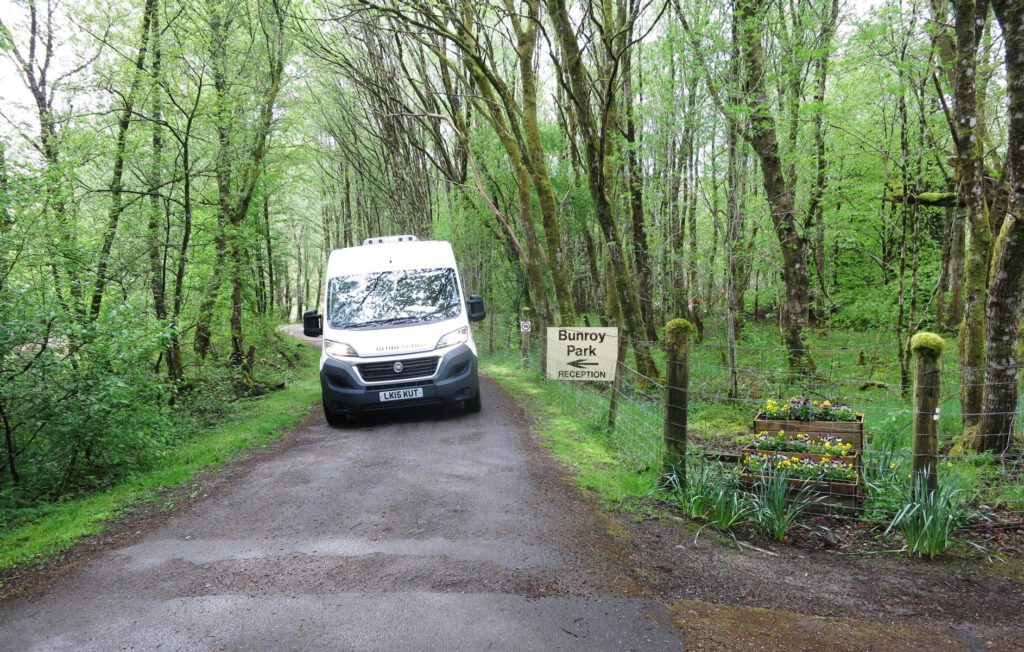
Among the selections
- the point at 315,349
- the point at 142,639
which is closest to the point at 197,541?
the point at 142,639

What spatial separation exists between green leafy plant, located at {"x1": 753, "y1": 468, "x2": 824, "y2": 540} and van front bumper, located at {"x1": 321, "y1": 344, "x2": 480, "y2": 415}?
473 centimetres

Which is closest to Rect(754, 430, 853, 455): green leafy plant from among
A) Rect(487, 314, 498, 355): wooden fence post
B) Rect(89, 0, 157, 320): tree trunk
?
Rect(89, 0, 157, 320): tree trunk

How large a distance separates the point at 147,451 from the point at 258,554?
11.8 ft

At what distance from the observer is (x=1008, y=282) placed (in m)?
5.58

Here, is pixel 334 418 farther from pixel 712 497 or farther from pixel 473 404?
pixel 712 497

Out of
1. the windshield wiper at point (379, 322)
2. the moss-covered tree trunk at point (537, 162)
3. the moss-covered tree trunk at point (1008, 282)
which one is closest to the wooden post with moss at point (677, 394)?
the moss-covered tree trunk at point (1008, 282)

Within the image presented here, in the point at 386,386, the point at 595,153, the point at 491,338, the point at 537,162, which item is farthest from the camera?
the point at 491,338

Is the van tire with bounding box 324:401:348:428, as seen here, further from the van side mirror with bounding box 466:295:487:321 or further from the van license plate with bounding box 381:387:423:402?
the van side mirror with bounding box 466:295:487:321

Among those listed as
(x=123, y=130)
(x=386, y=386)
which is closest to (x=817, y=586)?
(x=386, y=386)

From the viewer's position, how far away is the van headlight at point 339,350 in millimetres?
8430

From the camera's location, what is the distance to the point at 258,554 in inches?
169

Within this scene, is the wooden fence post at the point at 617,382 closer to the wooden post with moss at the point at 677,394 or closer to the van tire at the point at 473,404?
the wooden post with moss at the point at 677,394

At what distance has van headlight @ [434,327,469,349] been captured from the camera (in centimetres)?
862

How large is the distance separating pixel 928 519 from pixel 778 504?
3.08ft
